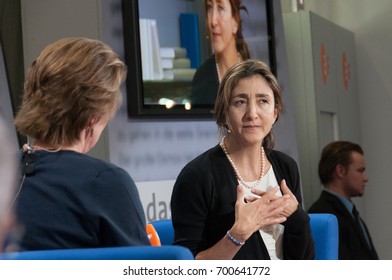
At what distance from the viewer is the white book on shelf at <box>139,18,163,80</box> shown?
3.01m

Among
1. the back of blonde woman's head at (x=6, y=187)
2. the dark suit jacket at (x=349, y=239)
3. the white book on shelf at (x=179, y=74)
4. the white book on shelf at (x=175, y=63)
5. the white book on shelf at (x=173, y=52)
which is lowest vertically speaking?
the dark suit jacket at (x=349, y=239)

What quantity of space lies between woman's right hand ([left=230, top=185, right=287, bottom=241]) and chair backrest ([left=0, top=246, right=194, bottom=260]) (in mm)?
→ 739

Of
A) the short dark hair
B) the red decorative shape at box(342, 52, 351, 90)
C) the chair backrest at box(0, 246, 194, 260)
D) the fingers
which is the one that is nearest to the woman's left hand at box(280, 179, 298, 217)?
the fingers

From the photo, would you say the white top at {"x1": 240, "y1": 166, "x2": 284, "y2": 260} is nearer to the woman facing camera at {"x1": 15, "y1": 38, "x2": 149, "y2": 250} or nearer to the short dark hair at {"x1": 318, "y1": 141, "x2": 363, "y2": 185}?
the woman facing camera at {"x1": 15, "y1": 38, "x2": 149, "y2": 250}

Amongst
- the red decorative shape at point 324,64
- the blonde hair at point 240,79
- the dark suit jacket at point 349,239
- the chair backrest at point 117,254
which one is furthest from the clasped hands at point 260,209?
the red decorative shape at point 324,64

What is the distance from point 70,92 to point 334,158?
2183 mm

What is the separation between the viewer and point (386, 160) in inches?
162

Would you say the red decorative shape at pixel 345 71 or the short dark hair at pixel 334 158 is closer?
the short dark hair at pixel 334 158

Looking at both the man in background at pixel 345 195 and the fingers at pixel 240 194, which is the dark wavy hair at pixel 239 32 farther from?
the fingers at pixel 240 194

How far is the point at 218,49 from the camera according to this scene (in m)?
3.19

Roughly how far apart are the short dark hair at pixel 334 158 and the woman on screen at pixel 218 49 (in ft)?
1.97

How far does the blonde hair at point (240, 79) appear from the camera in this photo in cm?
213

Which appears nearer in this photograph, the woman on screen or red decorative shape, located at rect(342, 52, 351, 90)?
the woman on screen
